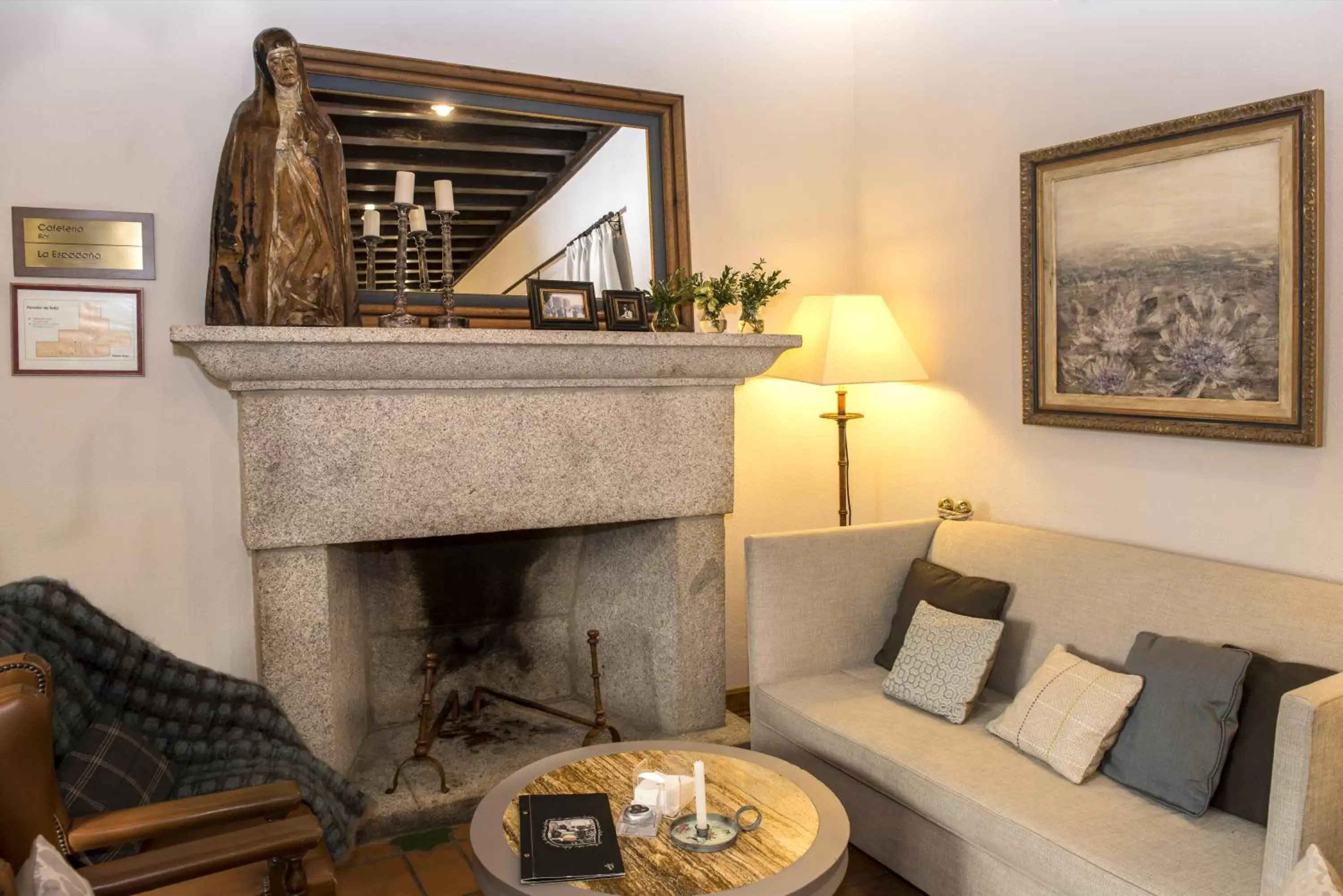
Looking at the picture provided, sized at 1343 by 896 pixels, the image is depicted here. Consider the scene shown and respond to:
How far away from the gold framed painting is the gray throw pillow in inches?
24.9

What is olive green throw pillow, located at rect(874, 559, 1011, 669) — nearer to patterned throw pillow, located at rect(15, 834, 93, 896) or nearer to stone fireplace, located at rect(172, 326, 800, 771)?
stone fireplace, located at rect(172, 326, 800, 771)

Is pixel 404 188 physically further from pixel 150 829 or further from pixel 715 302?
pixel 150 829

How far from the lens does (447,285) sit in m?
2.90

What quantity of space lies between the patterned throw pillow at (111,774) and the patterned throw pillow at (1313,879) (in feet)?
6.60

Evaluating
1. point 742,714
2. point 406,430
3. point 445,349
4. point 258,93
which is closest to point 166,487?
point 406,430

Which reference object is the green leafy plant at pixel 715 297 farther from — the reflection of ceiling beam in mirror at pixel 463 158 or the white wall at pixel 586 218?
the reflection of ceiling beam in mirror at pixel 463 158

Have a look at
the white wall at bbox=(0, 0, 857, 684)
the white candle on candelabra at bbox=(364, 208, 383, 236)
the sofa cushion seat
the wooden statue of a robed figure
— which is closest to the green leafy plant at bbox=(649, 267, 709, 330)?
the white wall at bbox=(0, 0, 857, 684)

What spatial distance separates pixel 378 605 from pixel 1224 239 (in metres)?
2.71

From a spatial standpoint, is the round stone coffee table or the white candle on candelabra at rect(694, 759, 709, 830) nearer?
the round stone coffee table

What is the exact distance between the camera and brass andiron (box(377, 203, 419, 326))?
9.15 feet

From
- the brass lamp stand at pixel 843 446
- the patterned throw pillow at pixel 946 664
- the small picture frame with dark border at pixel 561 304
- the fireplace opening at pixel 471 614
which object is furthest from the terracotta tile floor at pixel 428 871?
the small picture frame with dark border at pixel 561 304

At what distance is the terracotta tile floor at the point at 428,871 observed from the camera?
249 cm

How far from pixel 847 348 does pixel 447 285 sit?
133 centimetres

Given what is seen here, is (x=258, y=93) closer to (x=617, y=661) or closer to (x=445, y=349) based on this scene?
(x=445, y=349)
